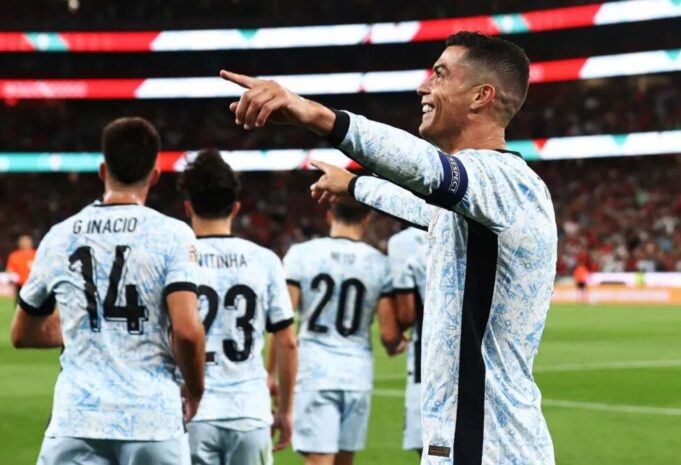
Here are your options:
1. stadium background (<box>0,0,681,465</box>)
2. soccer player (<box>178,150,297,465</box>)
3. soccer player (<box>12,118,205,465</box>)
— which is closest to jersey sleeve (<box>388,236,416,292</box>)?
soccer player (<box>178,150,297,465</box>)

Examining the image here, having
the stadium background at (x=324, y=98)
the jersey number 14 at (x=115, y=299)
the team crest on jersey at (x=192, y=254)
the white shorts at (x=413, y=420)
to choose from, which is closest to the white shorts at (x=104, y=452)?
the jersey number 14 at (x=115, y=299)

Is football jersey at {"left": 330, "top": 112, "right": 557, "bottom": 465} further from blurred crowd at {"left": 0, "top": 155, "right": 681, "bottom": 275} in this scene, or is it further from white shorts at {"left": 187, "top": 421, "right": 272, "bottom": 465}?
blurred crowd at {"left": 0, "top": 155, "right": 681, "bottom": 275}

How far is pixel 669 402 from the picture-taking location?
1398cm

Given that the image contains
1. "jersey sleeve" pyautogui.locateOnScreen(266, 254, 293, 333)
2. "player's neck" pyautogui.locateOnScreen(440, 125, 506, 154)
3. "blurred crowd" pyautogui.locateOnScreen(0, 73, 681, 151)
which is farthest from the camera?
"blurred crowd" pyautogui.locateOnScreen(0, 73, 681, 151)

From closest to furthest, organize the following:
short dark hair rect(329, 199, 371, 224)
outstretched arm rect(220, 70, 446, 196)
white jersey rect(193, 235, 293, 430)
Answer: outstretched arm rect(220, 70, 446, 196) < white jersey rect(193, 235, 293, 430) < short dark hair rect(329, 199, 371, 224)

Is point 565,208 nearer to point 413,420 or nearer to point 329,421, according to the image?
point 413,420

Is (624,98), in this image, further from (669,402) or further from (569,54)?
(669,402)

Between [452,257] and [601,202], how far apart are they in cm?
4628

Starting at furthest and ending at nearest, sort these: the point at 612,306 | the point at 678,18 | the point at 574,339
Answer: the point at 678,18
the point at 612,306
the point at 574,339

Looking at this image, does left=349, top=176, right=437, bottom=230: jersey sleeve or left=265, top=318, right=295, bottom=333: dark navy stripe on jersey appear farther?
left=265, top=318, right=295, bottom=333: dark navy stripe on jersey

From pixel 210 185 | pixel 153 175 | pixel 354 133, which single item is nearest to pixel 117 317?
pixel 153 175

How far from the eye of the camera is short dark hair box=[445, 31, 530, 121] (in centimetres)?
353

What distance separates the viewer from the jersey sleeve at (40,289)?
445 centimetres

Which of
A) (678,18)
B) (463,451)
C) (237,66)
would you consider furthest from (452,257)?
(237,66)
